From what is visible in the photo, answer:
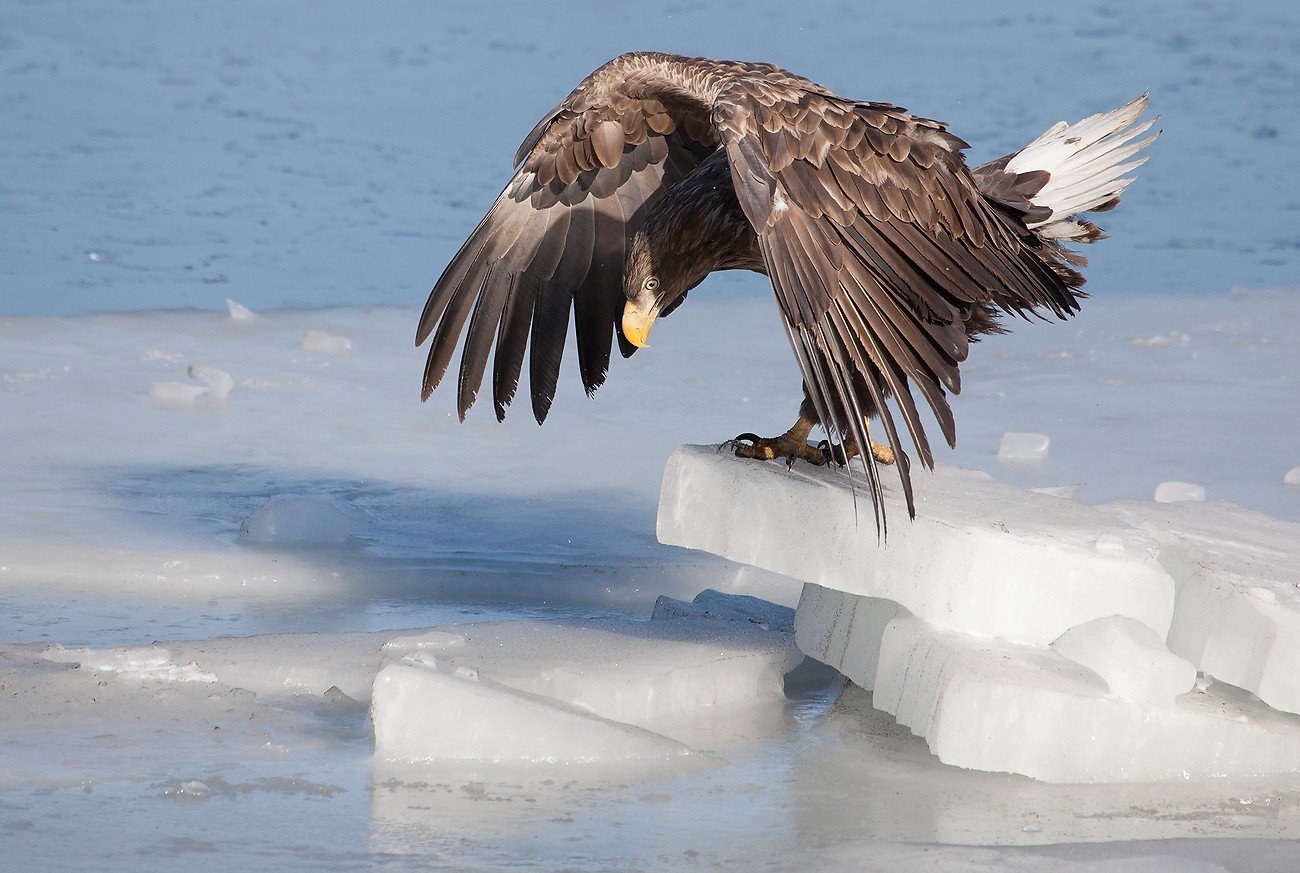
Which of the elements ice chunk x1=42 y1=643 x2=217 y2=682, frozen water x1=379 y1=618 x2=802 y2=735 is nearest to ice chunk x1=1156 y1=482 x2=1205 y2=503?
frozen water x1=379 y1=618 x2=802 y2=735

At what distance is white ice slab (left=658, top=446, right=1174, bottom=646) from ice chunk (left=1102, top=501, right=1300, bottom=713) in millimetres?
61

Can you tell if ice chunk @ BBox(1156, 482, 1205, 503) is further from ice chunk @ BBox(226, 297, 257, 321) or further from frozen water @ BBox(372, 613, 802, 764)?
ice chunk @ BBox(226, 297, 257, 321)

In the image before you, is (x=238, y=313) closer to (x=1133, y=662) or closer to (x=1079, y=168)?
(x=1079, y=168)

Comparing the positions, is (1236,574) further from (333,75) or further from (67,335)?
(333,75)

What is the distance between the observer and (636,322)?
357 centimetres

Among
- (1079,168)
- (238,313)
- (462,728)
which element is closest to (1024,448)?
(1079,168)

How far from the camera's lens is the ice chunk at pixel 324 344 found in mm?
6633

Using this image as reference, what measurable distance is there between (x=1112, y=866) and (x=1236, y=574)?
856mm

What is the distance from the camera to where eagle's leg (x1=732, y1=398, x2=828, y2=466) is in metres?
3.54

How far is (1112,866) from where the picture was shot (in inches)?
97.2

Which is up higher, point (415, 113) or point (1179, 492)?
point (415, 113)

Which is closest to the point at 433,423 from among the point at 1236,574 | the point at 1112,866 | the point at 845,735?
the point at 845,735

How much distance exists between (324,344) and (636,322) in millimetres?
3358

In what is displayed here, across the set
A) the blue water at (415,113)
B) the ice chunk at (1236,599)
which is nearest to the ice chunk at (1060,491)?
the ice chunk at (1236,599)
